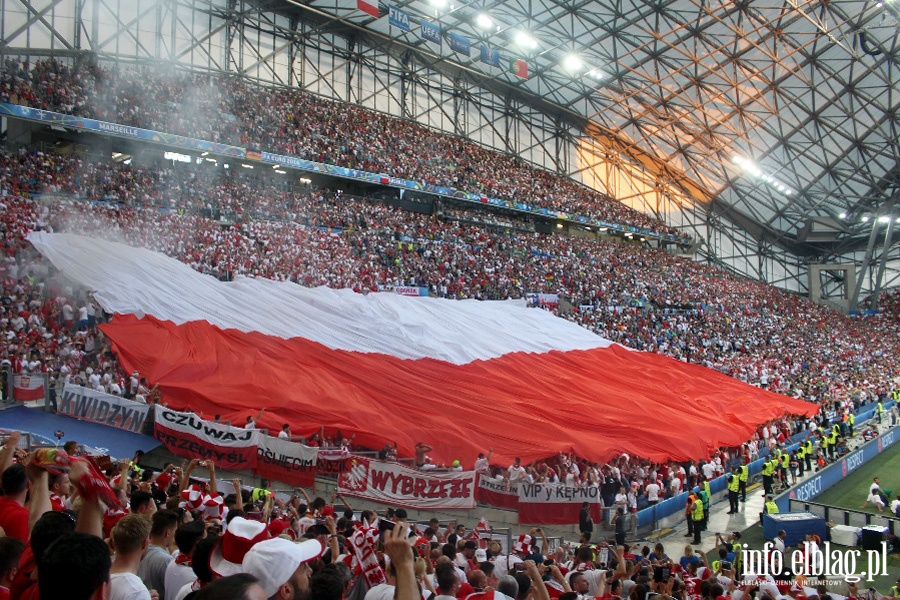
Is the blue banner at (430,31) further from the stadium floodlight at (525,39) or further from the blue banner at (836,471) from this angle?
the blue banner at (836,471)

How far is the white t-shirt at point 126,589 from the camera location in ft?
9.03

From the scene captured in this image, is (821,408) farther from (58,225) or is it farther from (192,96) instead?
(192,96)

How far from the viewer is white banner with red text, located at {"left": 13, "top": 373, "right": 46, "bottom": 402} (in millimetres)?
14133

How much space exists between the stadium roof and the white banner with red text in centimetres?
2433

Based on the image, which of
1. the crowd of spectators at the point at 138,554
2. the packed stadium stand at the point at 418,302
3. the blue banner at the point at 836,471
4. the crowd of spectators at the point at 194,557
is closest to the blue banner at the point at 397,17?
the packed stadium stand at the point at 418,302

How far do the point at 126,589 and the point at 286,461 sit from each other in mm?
10414

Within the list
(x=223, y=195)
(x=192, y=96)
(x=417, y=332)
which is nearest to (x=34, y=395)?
(x=417, y=332)

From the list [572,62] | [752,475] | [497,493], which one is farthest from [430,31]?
[497,493]

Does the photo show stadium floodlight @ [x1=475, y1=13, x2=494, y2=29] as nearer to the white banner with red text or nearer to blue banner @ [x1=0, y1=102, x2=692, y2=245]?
blue banner @ [x1=0, y1=102, x2=692, y2=245]

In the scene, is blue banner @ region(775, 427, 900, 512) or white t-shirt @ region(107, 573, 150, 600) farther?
blue banner @ region(775, 427, 900, 512)

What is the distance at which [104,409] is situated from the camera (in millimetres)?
13656

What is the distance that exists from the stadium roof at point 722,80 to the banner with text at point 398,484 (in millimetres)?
25458

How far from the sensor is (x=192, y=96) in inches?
1270

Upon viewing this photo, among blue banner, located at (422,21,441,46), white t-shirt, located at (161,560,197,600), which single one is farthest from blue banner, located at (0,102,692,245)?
white t-shirt, located at (161,560,197,600)
